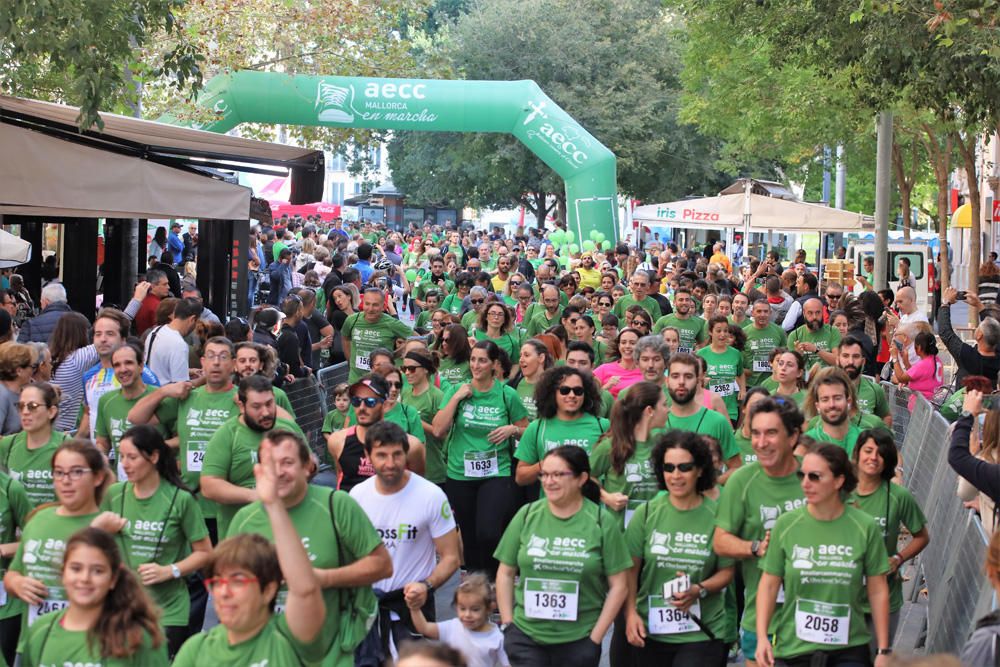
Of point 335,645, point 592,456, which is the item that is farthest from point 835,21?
point 335,645

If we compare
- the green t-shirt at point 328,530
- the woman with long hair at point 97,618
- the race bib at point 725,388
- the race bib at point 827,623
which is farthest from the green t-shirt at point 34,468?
the race bib at point 725,388

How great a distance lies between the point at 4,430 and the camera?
8344 mm

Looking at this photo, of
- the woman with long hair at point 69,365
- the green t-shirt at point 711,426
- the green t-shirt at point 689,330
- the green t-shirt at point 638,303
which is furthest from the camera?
the green t-shirt at point 638,303

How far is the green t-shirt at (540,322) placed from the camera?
14.3 metres

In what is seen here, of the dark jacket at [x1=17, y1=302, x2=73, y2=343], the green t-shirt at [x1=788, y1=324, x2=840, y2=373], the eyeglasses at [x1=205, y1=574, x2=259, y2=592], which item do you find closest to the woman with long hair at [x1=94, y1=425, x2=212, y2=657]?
the eyeglasses at [x1=205, y1=574, x2=259, y2=592]

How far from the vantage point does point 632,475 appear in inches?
304

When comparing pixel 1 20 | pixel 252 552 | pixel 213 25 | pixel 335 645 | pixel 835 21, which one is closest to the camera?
pixel 252 552

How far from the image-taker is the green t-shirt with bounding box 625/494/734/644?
6555 mm

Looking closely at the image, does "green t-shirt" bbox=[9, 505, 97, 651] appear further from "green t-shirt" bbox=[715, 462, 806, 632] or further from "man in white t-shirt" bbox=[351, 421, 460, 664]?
"green t-shirt" bbox=[715, 462, 806, 632]

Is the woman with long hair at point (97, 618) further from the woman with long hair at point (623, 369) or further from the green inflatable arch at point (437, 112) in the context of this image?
the green inflatable arch at point (437, 112)

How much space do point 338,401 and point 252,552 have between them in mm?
5224

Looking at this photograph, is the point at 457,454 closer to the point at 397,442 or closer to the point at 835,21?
the point at 397,442

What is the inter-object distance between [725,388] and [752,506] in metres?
5.23

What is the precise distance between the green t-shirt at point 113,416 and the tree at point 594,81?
41900 millimetres
